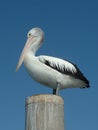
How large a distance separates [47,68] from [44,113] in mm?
2517

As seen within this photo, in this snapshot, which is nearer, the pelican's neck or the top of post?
the top of post

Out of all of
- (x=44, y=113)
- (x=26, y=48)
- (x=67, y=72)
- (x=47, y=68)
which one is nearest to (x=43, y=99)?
(x=44, y=113)

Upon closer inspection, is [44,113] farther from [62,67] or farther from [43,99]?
[62,67]

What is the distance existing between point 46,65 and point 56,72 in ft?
1.00

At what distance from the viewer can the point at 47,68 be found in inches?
234

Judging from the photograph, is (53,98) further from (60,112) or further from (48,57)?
(48,57)

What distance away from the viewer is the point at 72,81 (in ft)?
19.1

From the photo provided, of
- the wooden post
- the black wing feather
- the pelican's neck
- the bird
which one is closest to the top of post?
the wooden post

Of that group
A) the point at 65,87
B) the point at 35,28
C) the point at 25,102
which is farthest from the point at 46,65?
the point at 25,102

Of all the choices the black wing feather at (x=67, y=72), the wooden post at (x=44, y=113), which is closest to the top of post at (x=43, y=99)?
the wooden post at (x=44, y=113)

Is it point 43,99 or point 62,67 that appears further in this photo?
point 62,67

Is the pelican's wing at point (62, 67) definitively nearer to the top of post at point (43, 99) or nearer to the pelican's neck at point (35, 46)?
the pelican's neck at point (35, 46)

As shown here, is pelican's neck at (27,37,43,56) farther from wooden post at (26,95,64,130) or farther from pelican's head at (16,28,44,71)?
wooden post at (26,95,64,130)

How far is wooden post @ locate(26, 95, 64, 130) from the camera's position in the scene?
135 inches
